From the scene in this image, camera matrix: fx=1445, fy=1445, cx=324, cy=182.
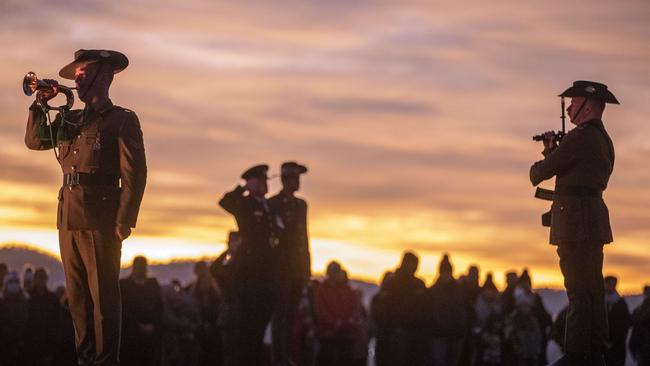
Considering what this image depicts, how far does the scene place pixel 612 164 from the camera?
44.5ft

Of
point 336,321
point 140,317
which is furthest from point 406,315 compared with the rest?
point 140,317

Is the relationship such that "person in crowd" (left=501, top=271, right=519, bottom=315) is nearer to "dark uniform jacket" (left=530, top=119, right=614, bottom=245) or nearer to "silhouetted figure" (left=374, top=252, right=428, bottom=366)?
"silhouetted figure" (left=374, top=252, right=428, bottom=366)

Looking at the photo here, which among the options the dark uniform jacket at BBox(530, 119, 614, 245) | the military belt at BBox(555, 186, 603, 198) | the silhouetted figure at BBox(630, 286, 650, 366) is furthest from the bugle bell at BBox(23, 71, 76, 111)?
the silhouetted figure at BBox(630, 286, 650, 366)

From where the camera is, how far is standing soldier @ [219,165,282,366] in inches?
659

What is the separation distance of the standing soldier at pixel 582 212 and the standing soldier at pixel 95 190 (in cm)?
384

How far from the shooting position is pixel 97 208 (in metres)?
11.9

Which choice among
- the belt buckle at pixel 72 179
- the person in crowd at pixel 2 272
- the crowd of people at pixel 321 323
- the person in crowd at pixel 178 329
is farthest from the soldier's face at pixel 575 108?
the person in crowd at pixel 2 272

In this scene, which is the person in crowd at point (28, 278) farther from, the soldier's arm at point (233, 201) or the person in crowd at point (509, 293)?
the soldier's arm at point (233, 201)

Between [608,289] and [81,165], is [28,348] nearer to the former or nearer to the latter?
[608,289]

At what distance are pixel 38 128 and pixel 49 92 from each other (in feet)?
1.05

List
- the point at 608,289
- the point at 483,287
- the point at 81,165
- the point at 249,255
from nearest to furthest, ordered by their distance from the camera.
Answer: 1. the point at 81,165
2. the point at 249,255
3. the point at 608,289
4. the point at 483,287

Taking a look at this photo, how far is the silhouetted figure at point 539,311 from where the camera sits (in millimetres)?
26995

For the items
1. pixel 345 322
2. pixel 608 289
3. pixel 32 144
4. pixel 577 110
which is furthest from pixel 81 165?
pixel 608 289

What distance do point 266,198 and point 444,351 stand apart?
7772 mm
